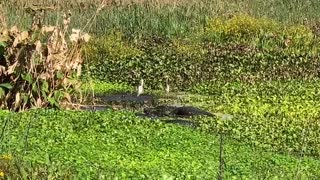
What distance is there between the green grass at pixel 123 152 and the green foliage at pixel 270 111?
531mm

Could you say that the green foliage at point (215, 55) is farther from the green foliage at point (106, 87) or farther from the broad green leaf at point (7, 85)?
the broad green leaf at point (7, 85)

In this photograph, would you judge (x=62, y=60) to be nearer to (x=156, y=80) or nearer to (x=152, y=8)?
(x=156, y=80)

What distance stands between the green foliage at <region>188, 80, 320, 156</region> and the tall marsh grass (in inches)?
184

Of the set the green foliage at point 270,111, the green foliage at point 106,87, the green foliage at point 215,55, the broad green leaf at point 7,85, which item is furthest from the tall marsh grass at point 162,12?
the broad green leaf at point 7,85

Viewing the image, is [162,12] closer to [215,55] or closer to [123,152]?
[215,55]

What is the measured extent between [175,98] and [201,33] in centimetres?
559

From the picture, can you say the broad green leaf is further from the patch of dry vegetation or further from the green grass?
the green grass

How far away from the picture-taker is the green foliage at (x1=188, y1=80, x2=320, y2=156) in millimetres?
8992

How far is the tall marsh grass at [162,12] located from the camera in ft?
57.3

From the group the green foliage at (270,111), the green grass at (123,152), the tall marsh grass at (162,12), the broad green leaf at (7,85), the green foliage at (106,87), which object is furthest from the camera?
the tall marsh grass at (162,12)

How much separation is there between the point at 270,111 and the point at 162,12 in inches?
334

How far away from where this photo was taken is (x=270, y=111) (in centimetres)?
1071

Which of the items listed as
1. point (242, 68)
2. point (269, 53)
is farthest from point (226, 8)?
point (242, 68)

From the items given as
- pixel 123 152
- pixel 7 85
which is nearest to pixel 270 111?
pixel 7 85
